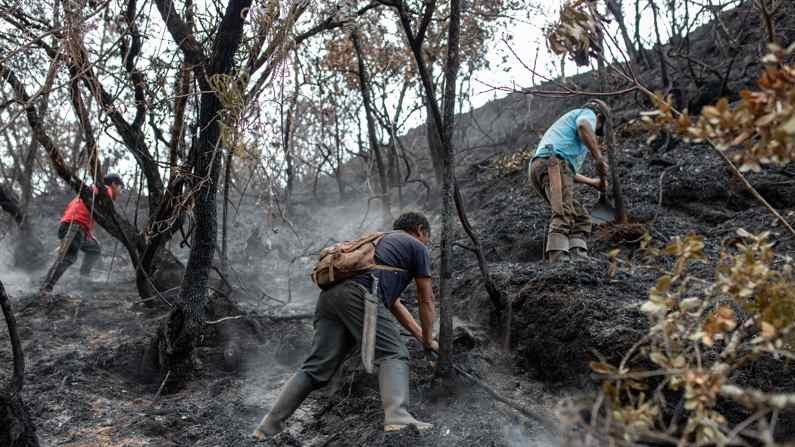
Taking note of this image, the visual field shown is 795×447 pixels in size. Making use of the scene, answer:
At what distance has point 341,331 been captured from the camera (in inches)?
181

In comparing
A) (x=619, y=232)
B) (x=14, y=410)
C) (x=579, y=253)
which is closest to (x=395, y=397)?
(x=14, y=410)

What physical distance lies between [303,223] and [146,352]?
263 inches

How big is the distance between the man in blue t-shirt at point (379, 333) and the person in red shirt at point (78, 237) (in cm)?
415

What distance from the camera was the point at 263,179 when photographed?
4.99 meters

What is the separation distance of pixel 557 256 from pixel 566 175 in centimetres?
73

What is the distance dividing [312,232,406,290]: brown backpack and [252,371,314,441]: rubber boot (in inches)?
24.3

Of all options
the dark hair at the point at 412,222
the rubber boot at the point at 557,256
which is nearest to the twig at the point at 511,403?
the dark hair at the point at 412,222

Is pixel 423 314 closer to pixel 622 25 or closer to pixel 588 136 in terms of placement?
pixel 588 136

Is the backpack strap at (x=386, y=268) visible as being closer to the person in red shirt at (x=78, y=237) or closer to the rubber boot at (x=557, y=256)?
the rubber boot at (x=557, y=256)

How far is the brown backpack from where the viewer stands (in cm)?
450

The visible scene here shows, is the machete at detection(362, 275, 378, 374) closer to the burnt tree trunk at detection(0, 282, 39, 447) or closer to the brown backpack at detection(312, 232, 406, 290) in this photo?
the brown backpack at detection(312, 232, 406, 290)

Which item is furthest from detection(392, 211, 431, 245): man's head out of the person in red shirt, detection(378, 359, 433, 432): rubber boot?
the person in red shirt

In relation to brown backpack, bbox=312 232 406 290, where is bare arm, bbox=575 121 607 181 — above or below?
above

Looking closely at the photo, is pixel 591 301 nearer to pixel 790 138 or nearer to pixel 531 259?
pixel 531 259
